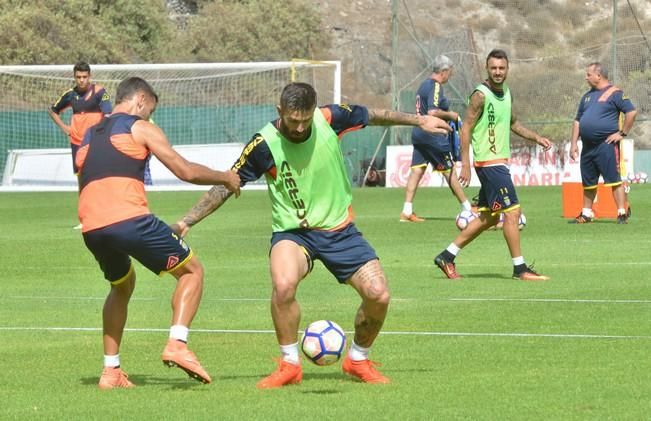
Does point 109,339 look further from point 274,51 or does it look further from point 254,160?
point 274,51

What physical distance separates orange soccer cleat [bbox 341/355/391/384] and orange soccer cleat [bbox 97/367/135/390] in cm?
131

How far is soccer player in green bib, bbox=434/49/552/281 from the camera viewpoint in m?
14.0

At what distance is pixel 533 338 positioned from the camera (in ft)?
32.8

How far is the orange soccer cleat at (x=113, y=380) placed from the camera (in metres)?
8.34

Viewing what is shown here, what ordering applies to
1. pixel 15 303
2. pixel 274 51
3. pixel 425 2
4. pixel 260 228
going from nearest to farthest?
1. pixel 15 303
2. pixel 260 228
3. pixel 274 51
4. pixel 425 2

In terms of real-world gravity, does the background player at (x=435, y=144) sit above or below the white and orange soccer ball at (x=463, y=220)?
above

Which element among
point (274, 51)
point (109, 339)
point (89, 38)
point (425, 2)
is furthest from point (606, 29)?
point (109, 339)

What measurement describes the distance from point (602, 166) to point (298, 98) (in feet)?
45.3

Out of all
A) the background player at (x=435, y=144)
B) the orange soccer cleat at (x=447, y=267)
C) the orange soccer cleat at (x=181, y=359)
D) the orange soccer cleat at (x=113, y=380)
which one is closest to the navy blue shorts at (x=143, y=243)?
the orange soccer cleat at (x=181, y=359)

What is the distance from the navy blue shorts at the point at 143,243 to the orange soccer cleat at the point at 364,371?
1171mm

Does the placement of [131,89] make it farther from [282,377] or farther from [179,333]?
[282,377]

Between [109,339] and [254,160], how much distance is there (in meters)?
1.41

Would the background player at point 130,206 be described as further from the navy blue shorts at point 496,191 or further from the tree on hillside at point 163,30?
the tree on hillside at point 163,30

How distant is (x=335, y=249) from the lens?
28.0ft
